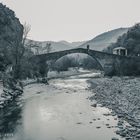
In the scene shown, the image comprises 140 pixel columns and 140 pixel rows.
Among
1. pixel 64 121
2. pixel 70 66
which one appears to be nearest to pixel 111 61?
pixel 70 66

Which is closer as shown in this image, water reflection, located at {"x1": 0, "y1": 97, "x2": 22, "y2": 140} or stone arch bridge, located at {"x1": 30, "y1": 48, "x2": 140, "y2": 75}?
water reflection, located at {"x1": 0, "y1": 97, "x2": 22, "y2": 140}

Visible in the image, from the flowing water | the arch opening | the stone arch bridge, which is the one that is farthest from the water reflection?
the arch opening

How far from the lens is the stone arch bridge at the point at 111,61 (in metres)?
76.9

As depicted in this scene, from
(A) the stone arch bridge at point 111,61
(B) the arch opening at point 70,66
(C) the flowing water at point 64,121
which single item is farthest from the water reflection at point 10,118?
(B) the arch opening at point 70,66

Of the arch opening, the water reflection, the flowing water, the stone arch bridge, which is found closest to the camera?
the flowing water

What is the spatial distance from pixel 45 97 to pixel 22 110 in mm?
10129

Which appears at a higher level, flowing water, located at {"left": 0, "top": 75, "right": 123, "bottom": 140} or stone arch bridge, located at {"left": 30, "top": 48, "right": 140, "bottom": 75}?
stone arch bridge, located at {"left": 30, "top": 48, "right": 140, "bottom": 75}

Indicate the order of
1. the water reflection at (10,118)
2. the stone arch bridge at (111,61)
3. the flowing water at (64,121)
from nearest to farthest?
the flowing water at (64,121)
the water reflection at (10,118)
the stone arch bridge at (111,61)

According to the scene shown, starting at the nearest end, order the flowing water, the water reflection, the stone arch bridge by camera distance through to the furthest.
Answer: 1. the flowing water
2. the water reflection
3. the stone arch bridge

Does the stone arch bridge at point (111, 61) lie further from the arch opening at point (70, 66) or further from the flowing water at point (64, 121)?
the flowing water at point (64, 121)

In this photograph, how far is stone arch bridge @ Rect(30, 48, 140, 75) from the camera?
3029 inches

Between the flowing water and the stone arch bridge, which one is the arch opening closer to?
the stone arch bridge

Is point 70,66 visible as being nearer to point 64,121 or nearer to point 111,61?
point 111,61

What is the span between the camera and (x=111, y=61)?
8294 cm
